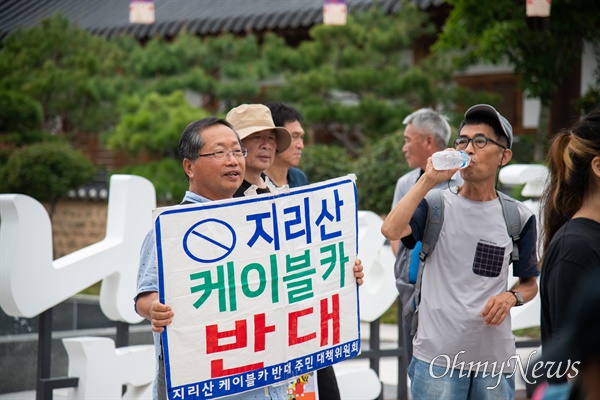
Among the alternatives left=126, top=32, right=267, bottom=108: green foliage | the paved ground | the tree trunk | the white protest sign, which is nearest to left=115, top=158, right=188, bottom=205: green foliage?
left=126, top=32, right=267, bottom=108: green foliage

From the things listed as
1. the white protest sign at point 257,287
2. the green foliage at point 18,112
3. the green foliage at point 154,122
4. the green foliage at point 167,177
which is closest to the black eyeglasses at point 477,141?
the white protest sign at point 257,287

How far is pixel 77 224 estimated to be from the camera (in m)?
15.7

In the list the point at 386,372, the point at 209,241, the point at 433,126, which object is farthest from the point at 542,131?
the point at 209,241

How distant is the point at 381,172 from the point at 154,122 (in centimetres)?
379

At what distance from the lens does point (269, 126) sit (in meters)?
3.93

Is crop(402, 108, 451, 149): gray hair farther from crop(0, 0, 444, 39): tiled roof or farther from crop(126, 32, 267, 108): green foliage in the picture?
crop(126, 32, 267, 108): green foliage

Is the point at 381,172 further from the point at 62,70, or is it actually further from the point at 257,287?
the point at 257,287

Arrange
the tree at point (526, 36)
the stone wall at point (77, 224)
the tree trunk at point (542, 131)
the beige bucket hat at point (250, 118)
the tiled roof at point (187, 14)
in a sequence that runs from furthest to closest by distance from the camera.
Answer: the stone wall at point (77, 224)
the tiled roof at point (187, 14)
the tree trunk at point (542, 131)
the tree at point (526, 36)
the beige bucket hat at point (250, 118)

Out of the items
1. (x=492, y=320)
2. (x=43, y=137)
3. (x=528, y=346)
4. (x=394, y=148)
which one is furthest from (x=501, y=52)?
(x=43, y=137)

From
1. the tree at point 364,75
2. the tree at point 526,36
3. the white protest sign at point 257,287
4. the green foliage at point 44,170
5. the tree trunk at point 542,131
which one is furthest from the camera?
the green foliage at point 44,170

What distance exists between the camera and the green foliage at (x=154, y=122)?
39.5 ft

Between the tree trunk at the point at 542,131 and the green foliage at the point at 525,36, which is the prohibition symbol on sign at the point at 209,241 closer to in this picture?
the green foliage at the point at 525,36

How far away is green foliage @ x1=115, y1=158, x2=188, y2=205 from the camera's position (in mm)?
12406

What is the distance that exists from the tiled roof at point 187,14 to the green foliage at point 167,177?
2.75 m
